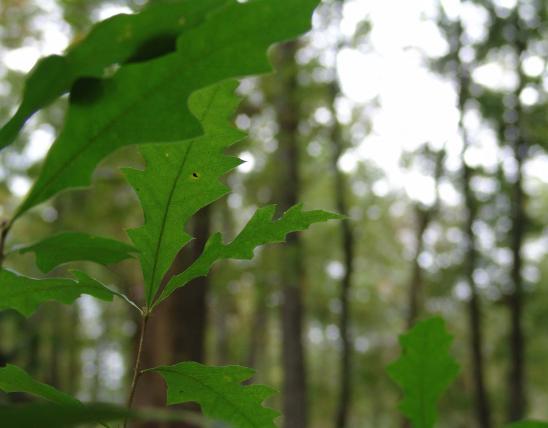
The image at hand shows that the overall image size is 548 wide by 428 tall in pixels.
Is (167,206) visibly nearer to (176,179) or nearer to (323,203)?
(176,179)

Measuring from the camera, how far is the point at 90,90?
515mm

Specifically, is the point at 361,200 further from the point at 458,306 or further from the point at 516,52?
the point at 458,306

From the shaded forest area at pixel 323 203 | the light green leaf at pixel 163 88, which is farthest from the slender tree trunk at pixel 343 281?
the light green leaf at pixel 163 88

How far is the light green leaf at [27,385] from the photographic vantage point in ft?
2.19

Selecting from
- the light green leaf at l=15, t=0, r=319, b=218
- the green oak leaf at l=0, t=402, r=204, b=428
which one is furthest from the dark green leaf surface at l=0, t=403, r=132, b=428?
the light green leaf at l=15, t=0, r=319, b=218

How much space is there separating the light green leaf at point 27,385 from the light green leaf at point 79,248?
0.49 feet

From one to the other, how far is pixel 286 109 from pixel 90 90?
902 centimetres

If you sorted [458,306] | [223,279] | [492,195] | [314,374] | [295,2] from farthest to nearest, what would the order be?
[314,374] → [458,306] → [492,195] → [223,279] → [295,2]

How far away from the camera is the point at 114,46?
49cm

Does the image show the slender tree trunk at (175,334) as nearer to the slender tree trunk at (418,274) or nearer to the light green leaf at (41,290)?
the light green leaf at (41,290)

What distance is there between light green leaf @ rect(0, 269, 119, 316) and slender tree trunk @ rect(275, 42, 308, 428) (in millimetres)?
7501

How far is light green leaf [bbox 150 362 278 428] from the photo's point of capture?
2.31 feet

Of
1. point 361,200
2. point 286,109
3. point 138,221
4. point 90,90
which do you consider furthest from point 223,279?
point 90,90

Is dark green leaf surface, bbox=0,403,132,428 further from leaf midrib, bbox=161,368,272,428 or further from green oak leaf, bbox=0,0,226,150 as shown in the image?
leaf midrib, bbox=161,368,272,428
